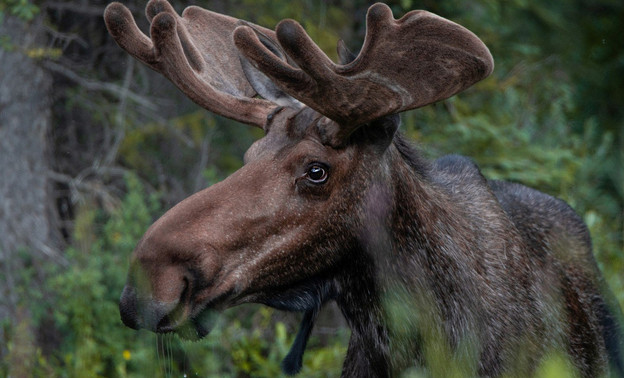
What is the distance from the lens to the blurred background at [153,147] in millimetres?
6164

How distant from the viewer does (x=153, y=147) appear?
8.47 m

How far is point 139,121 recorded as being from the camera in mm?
7789

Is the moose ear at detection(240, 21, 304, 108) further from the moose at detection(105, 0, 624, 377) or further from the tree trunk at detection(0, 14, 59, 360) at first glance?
the tree trunk at detection(0, 14, 59, 360)

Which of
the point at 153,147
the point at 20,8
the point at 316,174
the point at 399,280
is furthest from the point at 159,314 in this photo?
the point at 153,147

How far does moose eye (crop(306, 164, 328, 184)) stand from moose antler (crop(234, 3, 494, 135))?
20cm

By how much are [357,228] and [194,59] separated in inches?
48.4

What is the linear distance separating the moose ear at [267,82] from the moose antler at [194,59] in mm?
65

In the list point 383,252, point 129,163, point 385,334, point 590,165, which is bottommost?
point 129,163

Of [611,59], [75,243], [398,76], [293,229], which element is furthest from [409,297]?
[75,243]

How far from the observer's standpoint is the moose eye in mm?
3463

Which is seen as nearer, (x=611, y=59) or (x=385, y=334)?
(x=385, y=334)

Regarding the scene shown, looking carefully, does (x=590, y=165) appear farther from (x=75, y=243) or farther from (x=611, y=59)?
(x=75, y=243)

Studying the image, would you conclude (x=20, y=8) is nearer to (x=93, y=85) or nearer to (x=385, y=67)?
(x=93, y=85)

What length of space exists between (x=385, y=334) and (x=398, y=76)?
1.05m
